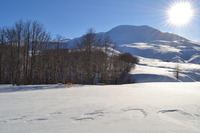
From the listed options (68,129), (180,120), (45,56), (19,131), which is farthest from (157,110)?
(45,56)

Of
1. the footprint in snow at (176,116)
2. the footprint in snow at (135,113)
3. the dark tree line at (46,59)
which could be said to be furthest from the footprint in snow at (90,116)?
the dark tree line at (46,59)

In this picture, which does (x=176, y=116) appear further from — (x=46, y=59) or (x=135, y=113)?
(x=46, y=59)

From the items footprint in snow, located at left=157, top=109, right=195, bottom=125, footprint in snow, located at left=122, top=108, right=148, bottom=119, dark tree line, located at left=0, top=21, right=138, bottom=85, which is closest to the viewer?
footprint in snow, located at left=157, top=109, right=195, bottom=125

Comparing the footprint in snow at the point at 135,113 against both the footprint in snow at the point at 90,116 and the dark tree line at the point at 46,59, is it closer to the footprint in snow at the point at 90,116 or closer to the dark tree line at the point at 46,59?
the footprint in snow at the point at 90,116

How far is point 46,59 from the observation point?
21.0 meters

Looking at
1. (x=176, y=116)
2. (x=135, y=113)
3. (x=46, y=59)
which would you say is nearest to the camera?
(x=176, y=116)

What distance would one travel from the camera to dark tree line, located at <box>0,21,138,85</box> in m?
17.7

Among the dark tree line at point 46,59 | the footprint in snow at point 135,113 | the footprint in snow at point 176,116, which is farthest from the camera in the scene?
the dark tree line at point 46,59

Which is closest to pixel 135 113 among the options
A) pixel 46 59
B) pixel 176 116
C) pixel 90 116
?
pixel 176 116

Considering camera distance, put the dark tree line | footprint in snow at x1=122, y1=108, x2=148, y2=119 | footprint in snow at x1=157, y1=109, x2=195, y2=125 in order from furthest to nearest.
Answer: the dark tree line
footprint in snow at x1=122, y1=108, x2=148, y2=119
footprint in snow at x1=157, y1=109, x2=195, y2=125

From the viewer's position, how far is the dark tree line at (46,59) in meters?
17.7

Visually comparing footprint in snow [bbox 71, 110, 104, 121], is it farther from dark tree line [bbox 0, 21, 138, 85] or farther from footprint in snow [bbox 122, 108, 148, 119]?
dark tree line [bbox 0, 21, 138, 85]

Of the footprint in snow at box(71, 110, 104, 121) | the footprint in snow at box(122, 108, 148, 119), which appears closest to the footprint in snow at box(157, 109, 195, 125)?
the footprint in snow at box(122, 108, 148, 119)

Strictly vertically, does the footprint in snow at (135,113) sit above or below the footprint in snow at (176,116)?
above
